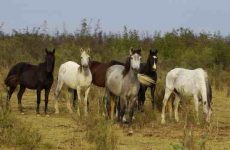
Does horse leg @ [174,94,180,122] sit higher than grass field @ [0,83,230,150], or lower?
higher

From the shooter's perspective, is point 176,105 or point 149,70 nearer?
point 176,105

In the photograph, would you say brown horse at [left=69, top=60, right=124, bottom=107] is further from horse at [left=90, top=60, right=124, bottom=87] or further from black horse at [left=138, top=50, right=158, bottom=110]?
black horse at [left=138, top=50, right=158, bottom=110]

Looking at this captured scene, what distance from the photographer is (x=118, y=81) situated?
530 inches

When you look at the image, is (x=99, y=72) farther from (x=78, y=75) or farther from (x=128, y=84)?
(x=128, y=84)

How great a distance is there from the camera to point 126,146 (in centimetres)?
1061

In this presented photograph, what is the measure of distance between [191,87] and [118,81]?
1902 mm

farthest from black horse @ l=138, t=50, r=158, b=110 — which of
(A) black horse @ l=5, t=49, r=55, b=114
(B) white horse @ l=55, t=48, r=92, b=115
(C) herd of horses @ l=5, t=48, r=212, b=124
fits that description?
(A) black horse @ l=5, t=49, r=55, b=114

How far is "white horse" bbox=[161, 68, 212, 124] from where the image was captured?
531 inches

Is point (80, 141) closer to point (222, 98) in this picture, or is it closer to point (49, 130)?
Result: point (49, 130)

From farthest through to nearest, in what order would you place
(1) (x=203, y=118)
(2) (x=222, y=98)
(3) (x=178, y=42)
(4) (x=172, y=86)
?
1. (3) (x=178, y=42)
2. (2) (x=222, y=98)
3. (4) (x=172, y=86)
4. (1) (x=203, y=118)

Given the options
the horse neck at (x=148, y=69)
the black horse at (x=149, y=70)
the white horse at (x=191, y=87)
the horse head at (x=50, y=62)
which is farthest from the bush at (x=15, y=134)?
the horse neck at (x=148, y=69)

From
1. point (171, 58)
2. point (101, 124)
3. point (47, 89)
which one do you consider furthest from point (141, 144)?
point (171, 58)

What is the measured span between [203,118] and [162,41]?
1633cm

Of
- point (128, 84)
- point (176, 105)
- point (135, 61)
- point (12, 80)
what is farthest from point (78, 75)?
point (135, 61)
